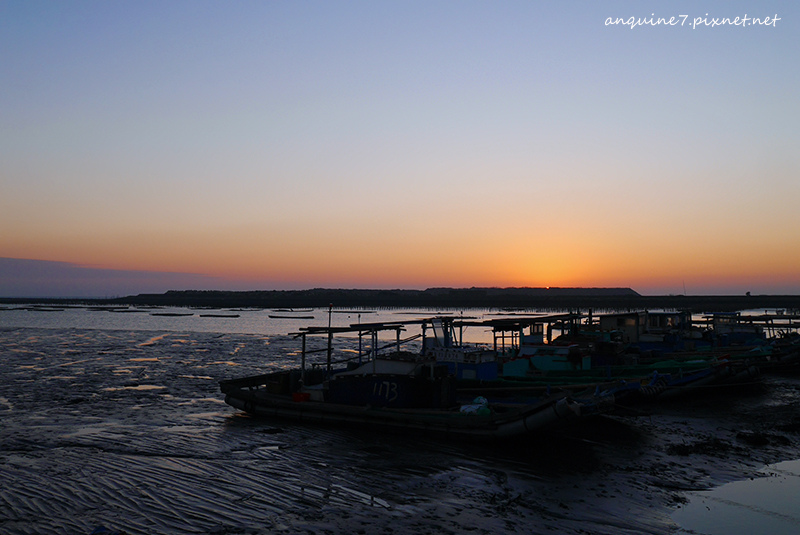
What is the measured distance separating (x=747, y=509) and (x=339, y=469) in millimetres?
10053

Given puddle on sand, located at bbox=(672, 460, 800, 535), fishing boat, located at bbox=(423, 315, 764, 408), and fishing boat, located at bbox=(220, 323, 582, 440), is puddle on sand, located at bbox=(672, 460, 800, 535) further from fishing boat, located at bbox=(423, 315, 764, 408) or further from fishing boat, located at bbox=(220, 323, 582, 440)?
fishing boat, located at bbox=(423, 315, 764, 408)

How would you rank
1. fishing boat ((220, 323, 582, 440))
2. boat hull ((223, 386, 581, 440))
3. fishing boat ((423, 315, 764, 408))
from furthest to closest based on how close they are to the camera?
fishing boat ((423, 315, 764, 408)) → fishing boat ((220, 323, 582, 440)) → boat hull ((223, 386, 581, 440))

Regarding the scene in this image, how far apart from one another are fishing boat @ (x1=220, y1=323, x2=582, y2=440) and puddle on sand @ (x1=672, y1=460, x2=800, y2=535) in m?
4.18

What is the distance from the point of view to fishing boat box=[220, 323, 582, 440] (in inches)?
690

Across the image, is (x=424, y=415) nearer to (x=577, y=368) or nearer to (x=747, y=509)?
(x=747, y=509)

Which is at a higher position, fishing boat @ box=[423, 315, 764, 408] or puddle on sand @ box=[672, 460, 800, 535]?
fishing boat @ box=[423, 315, 764, 408]

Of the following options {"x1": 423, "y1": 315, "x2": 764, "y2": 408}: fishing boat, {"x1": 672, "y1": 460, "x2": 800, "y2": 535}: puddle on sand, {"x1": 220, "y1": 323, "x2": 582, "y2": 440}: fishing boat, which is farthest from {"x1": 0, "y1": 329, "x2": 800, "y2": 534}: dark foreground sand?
{"x1": 423, "y1": 315, "x2": 764, "y2": 408}: fishing boat

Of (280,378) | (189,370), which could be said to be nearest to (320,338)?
(189,370)

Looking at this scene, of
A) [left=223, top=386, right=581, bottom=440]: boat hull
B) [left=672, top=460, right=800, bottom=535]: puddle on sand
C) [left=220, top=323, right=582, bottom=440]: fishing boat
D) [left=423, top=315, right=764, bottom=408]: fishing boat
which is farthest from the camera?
[left=423, top=315, right=764, bottom=408]: fishing boat

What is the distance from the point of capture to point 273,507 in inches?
506

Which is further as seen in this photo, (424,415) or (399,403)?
(399,403)

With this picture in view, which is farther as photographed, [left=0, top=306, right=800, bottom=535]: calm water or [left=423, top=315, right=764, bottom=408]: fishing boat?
[left=423, top=315, right=764, bottom=408]: fishing boat

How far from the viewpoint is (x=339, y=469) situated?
16.0 meters

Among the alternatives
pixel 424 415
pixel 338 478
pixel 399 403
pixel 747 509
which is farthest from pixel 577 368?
pixel 338 478
